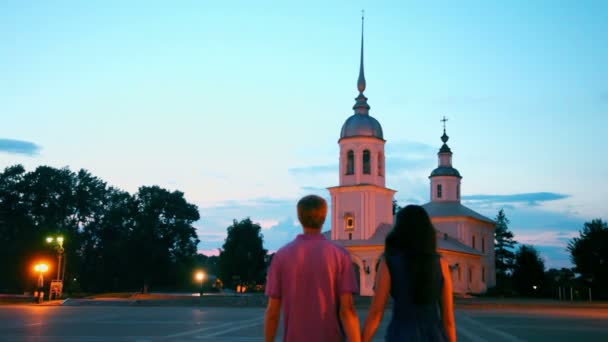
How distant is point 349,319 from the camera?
5.53 m

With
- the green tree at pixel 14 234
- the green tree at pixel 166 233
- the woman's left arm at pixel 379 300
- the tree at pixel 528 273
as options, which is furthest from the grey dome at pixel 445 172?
the woman's left arm at pixel 379 300

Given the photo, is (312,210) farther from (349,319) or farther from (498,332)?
(498,332)

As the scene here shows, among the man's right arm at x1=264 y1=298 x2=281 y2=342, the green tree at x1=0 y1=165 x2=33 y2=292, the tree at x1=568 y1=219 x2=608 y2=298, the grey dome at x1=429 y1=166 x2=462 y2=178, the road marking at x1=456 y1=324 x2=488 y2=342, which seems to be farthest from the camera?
the grey dome at x1=429 y1=166 x2=462 y2=178

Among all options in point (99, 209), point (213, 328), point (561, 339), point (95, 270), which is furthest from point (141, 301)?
point (99, 209)

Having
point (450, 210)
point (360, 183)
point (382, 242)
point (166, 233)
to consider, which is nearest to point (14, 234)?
point (166, 233)

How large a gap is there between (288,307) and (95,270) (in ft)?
262

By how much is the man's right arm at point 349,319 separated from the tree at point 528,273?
80403 mm

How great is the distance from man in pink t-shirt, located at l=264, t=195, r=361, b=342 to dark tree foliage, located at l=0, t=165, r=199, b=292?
2772 inches

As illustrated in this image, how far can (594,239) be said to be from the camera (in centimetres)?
6291

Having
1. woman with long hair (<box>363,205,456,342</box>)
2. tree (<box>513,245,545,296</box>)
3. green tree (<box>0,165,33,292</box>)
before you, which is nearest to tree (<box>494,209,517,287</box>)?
tree (<box>513,245,545,296</box>)

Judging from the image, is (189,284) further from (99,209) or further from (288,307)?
(288,307)

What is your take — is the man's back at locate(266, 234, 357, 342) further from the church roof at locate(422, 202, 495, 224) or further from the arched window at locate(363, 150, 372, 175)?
the church roof at locate(422, 202, 495, 224)

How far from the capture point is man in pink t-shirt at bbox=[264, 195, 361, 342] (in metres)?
5.52

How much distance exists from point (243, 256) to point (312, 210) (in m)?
77.4
